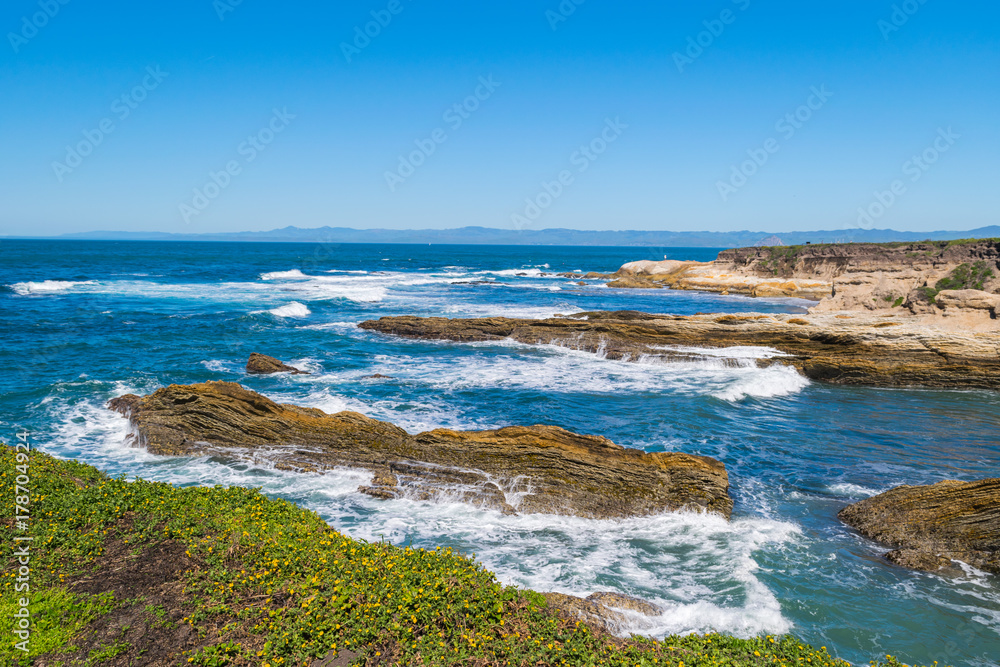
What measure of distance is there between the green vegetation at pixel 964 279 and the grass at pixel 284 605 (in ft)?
107

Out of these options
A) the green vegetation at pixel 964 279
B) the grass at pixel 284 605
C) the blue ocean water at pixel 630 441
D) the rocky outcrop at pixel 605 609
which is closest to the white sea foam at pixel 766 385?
the blue ocean water at pixel 630 441

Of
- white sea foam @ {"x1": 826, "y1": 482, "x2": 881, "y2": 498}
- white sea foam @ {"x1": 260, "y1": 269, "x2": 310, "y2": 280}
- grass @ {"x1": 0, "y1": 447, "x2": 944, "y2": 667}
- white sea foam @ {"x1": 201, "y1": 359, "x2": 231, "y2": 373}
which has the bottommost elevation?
white sea foam @ {"x1": 826, "y1": 482, "x2": 881, "y2": 498}

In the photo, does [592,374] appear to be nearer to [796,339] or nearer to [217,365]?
[796,339]

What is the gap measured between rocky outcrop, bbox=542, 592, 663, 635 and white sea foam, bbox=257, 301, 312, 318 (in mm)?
40850

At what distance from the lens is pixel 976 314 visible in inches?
1113

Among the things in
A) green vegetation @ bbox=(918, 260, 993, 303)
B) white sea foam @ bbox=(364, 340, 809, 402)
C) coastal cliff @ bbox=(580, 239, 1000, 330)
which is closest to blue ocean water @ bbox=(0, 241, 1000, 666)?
white sea foam @ bbox=(364, 340, 809, 402)

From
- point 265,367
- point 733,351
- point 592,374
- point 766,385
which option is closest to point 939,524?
point 766,385

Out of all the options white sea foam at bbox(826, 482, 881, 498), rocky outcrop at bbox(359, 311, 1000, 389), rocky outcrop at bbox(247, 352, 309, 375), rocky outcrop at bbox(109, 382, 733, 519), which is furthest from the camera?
rocky outcrop at bbox(247, 352, 309, 375)

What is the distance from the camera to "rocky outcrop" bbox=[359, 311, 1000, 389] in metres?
25.2

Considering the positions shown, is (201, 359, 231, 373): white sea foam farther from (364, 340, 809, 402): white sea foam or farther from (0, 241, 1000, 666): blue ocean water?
(364, 340, 809, 402): white sea foam

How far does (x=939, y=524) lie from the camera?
38.3ft

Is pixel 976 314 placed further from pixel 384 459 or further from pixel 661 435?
pixel 384 459

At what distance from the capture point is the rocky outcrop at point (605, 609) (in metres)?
8.38

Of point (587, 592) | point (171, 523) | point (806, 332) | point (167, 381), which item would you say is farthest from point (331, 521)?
point (806, 332)
